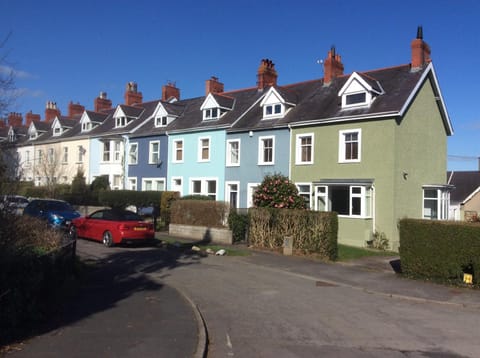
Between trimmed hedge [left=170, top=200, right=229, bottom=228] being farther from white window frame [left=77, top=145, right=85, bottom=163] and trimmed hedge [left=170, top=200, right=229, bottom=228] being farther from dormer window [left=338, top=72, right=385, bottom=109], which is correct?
white window frame [left=77, top=145, right=85, bottom=163]

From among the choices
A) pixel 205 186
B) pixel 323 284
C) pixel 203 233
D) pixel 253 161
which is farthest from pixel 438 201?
pixel 205 186

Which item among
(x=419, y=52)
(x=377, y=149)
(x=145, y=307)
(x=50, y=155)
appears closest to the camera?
(x=145, y=307)

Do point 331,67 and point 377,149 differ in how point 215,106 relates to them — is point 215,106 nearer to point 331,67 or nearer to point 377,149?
point 331,67

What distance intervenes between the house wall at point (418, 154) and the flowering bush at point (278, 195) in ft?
16.8

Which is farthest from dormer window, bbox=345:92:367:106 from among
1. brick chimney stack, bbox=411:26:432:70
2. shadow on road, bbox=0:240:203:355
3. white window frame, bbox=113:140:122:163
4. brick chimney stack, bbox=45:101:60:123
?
brick chimney stack, bbox=45:101:60:123

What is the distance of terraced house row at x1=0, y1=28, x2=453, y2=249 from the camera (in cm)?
2164

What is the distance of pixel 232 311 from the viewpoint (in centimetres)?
889

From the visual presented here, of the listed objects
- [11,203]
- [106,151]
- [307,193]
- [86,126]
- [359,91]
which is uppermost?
[86,126]

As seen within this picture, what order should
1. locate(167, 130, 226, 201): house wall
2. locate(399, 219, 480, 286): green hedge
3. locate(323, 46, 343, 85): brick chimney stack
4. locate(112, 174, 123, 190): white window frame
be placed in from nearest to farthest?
locate(399, 219, 480, 286): green hedge → locate(323, 46, 343, 85): brick chimney stack → locate(167, 130, 226, 201): house wall → locate(112, 174, 123, 190): white window frame

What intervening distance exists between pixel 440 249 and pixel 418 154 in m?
11.5

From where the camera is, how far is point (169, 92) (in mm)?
40688

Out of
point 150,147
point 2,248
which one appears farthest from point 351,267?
point 150,147

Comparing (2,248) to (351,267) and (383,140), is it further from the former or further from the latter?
(383,140)

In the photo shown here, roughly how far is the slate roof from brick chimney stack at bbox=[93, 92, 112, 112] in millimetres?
35507
